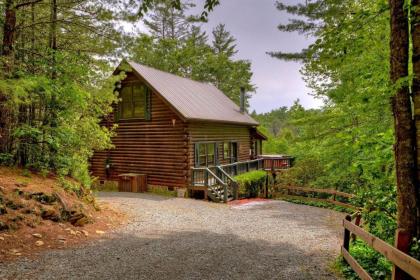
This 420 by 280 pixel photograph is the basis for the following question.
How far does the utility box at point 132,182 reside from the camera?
17.6 meters

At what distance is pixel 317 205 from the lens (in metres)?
17.2

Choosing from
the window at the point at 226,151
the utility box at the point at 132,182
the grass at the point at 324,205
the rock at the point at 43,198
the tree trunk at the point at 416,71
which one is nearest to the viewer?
the tree trunk at the point at 416,71

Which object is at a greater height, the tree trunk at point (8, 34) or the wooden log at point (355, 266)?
the tree trunk at point (8, 34)

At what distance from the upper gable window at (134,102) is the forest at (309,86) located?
476 centimetres

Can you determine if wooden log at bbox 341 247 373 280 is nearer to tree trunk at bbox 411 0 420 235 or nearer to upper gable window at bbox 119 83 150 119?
tree trunk at bbox 411 0 420 235

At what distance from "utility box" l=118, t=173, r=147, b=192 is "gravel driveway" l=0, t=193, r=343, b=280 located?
5199mm

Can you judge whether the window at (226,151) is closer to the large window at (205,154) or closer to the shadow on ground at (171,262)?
the large window at (205,154)

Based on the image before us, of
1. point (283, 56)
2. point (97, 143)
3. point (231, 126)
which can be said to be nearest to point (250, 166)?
point (231, 126)

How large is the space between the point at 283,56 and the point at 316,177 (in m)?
7.98

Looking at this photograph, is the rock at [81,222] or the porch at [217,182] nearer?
the rock at [81,222]

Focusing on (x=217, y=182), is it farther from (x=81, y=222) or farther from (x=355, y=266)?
(x=355, y=266)

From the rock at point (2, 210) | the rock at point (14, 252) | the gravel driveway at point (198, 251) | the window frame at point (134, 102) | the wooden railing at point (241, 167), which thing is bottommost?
the gravel driveway at point (198, 251)

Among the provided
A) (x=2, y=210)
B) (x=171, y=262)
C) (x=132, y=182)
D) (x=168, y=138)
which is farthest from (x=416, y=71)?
(x=132, y=182)

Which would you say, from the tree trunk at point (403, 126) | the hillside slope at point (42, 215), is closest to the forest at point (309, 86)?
the tree trunk at point (403, 126)
